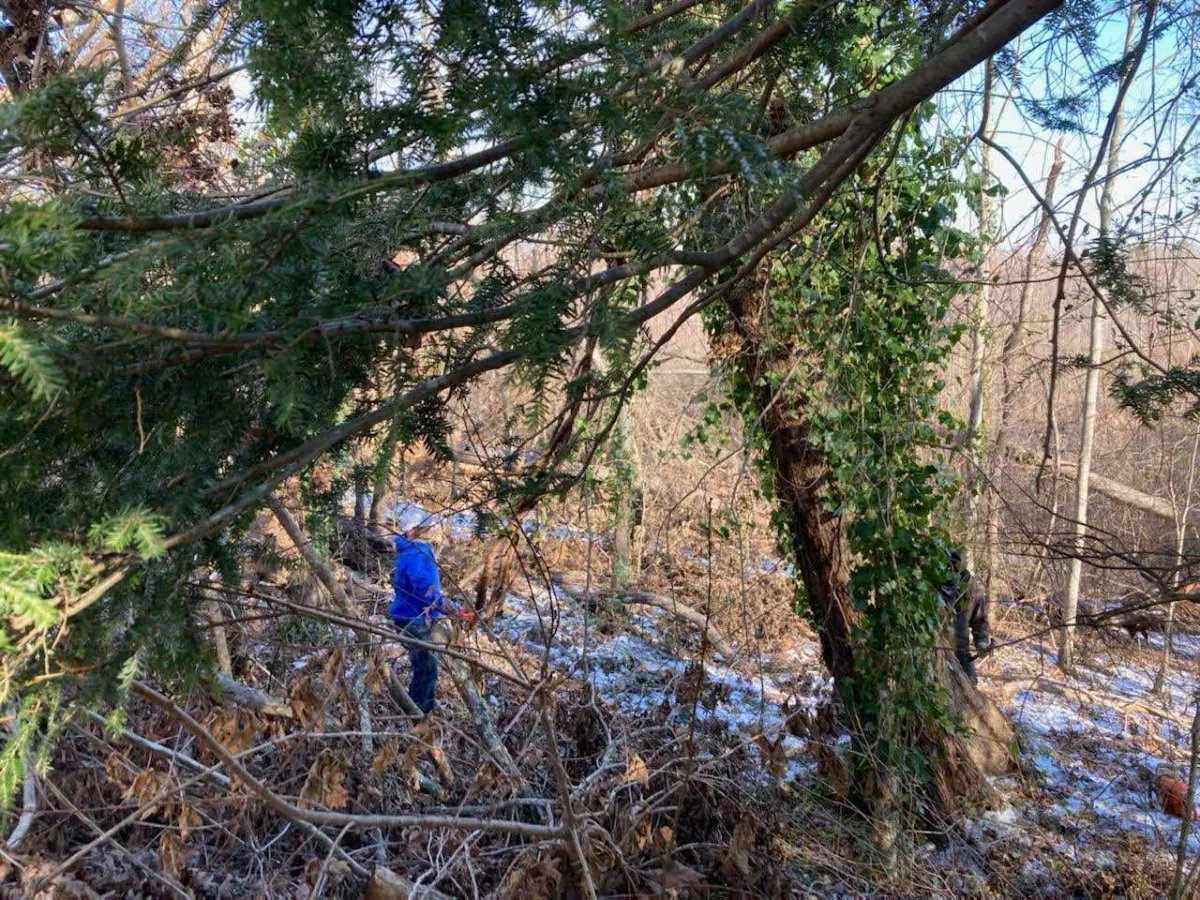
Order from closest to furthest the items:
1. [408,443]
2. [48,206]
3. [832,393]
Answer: [48,206] < [408,443] < [832,393]

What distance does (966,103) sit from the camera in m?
3.86

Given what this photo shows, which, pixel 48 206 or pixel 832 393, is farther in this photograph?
pixel 832 393

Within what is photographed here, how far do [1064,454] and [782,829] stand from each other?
7.84 m

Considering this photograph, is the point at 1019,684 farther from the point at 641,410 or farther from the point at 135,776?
the point at 135,776

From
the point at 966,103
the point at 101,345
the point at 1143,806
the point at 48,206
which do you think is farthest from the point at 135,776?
the point at 1143,806

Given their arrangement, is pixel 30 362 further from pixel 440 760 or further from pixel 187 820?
pixel 440 760

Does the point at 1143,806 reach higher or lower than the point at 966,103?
lower

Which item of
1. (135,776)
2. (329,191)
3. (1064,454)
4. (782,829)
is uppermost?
(1064,454)

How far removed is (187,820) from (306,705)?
58cm

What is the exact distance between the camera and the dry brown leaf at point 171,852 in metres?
3.07

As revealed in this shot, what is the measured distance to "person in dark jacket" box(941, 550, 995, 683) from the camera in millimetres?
5121

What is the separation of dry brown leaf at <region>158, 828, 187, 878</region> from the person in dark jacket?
3.49 metres

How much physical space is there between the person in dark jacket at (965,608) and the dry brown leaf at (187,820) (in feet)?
11.3

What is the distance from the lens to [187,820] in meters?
3.27
